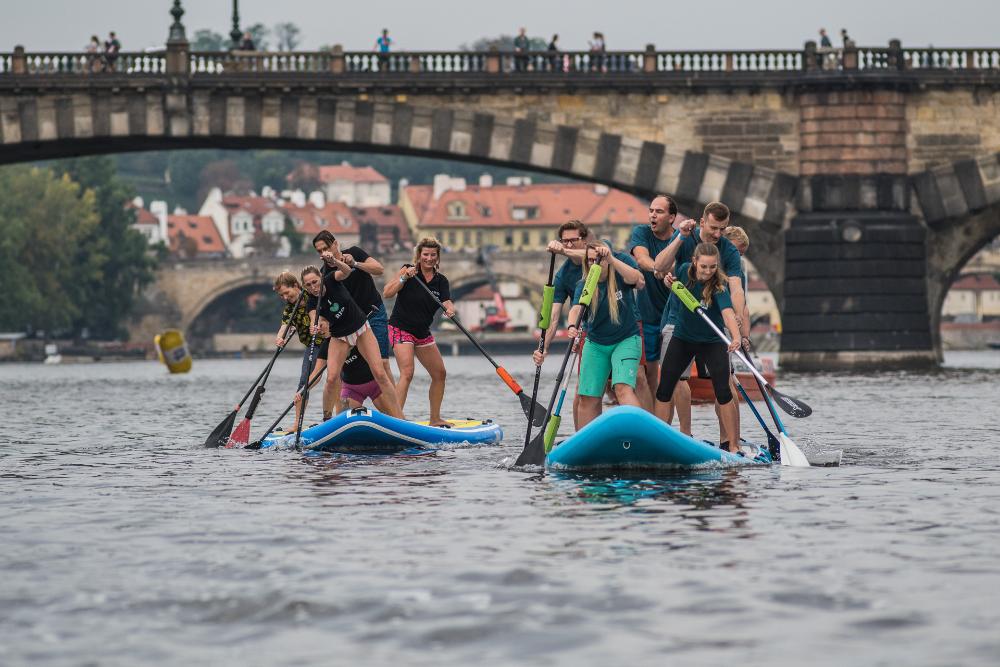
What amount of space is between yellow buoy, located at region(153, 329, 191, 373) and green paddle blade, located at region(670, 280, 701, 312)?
51.0 meters

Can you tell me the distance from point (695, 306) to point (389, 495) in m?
2.50

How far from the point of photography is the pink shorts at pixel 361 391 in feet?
55.6

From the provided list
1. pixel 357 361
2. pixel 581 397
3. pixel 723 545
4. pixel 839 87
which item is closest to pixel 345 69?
pixel 839 87

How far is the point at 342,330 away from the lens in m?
16.2

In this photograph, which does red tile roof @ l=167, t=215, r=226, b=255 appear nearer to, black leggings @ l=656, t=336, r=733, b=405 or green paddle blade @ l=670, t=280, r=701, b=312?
black leggings @ l=656, t=336, r=733, b=405

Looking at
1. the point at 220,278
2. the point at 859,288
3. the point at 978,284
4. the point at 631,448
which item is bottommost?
the point at 631,448

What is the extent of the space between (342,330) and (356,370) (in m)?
0.76

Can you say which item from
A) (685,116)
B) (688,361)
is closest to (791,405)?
(688,361)

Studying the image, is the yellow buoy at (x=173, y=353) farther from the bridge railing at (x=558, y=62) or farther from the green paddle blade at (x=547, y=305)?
the green paddle blade at (x=547, y=305)

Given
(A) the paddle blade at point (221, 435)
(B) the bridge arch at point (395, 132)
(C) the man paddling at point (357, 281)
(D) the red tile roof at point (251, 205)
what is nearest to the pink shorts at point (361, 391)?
(C) the man paddling at point (357, 281)

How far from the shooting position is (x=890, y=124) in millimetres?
44531

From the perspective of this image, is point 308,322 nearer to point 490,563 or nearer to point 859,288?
point 490,563

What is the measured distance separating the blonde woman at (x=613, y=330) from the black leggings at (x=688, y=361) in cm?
29

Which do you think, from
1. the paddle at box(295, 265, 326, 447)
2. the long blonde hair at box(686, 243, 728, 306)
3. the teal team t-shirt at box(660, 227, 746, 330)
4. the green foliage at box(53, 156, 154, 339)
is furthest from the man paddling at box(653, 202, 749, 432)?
the green foliage at box(53, 156, 154, 339)
